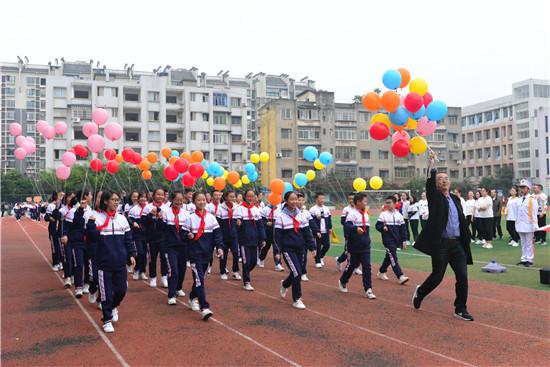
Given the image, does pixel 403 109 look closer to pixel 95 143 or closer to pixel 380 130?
pixel 380 130

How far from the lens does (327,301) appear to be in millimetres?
7930

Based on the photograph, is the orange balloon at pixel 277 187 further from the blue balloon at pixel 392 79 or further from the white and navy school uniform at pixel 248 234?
the blue balloon at pixel 392 79

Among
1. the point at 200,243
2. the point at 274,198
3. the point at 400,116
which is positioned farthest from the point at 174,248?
the point at 400,116

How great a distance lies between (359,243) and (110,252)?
3914 mm

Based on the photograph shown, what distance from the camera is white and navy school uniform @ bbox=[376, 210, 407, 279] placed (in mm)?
9375

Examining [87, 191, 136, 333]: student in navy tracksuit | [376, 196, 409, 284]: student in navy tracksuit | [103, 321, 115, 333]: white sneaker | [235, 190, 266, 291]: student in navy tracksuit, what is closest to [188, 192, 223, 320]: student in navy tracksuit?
[87, 191, 136, 333]: student in navy tracksuit

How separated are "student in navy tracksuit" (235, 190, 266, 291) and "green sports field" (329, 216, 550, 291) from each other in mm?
3074

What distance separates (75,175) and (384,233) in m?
37.1

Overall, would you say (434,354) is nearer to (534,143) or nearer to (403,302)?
(403,302)

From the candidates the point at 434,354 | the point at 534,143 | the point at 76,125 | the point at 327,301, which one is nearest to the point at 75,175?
the point at 76,125

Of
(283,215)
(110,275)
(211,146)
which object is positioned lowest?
(110,275)

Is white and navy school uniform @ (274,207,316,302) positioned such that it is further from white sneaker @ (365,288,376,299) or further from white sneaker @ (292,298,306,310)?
white sneaker @ (365,288,376,299)

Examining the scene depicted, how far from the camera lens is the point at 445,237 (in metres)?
6.77

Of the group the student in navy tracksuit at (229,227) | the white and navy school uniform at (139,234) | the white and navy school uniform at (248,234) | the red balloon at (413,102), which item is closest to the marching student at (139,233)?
the white and navy school uniform at (139,234)
